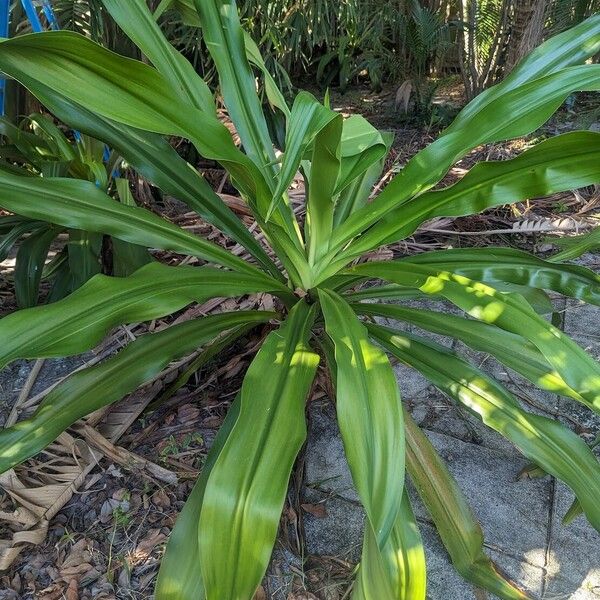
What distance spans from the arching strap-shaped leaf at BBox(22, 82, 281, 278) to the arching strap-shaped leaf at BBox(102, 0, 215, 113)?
4.9 inches

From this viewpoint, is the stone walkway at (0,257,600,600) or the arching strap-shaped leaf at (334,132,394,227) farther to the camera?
the arching strap-shaped leaf at (334,132,394,227)

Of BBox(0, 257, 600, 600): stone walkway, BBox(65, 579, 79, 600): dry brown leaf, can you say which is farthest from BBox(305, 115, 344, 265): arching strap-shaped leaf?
BBox(65, 579, 79, 600): dry brown leaf

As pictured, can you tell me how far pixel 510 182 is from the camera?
108 centimetres

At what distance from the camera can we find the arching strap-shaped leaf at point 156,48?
1.19 meters

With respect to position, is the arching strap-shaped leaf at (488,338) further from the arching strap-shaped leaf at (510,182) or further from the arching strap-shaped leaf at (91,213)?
the arching strap-shaped leaf at (91,213)

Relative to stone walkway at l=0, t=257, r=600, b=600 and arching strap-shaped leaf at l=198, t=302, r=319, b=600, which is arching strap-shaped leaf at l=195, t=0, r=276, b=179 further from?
stone walkway at l=0, t=257, r=600, b=600

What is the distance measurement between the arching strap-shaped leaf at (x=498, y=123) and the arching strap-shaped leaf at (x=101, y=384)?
0.46 m

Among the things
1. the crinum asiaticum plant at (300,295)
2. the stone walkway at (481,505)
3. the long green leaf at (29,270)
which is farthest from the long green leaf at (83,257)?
the crinum asiaticum plant at (300,295)

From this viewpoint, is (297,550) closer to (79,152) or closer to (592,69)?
(592,69)

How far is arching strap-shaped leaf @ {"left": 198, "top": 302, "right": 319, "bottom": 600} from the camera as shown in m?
0.78

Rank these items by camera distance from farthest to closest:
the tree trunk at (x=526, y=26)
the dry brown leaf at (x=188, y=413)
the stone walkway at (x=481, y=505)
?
the tree trunk at (x=526, y=26), the dry brown leaf at (x=188, y=413), the stone walkway at (x=481, y=505)

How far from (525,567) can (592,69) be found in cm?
94

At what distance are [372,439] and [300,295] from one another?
51 centimetres

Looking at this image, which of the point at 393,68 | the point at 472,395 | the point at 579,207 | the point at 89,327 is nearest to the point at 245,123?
the point at 89,327
